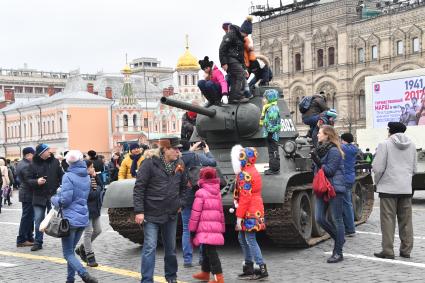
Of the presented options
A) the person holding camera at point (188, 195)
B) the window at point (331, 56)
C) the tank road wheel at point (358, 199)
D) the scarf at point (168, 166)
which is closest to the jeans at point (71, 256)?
the scarf at point (168, 166)

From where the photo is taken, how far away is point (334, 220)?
9.49 metres

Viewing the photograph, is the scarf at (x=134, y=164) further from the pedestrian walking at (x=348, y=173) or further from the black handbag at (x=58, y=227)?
the black handbag at (x=58, y=227)

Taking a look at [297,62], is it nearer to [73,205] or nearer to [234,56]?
[234,56]

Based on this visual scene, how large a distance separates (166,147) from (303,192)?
3.58 metres

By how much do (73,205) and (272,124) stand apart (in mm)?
3716

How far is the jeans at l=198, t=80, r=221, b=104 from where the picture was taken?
11.9m

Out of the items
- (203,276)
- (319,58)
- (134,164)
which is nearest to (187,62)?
(319,58)

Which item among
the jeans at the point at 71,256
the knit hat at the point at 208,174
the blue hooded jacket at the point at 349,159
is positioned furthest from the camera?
the blue hooded jacket at the point at 349,159

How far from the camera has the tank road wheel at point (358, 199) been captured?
1338 cm

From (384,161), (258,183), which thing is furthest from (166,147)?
(384,161)

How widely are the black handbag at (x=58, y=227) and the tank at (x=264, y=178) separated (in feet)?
7.40

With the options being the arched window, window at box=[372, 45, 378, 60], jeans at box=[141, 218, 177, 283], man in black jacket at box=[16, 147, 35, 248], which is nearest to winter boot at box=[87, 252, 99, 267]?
jeans at box=[141, 218, 177, 283]

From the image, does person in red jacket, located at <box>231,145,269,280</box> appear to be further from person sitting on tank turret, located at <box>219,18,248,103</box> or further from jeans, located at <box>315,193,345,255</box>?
person sitting on tank turret, located at <box>219,18,248,103</box>

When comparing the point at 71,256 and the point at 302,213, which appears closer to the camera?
the point at 71,256
